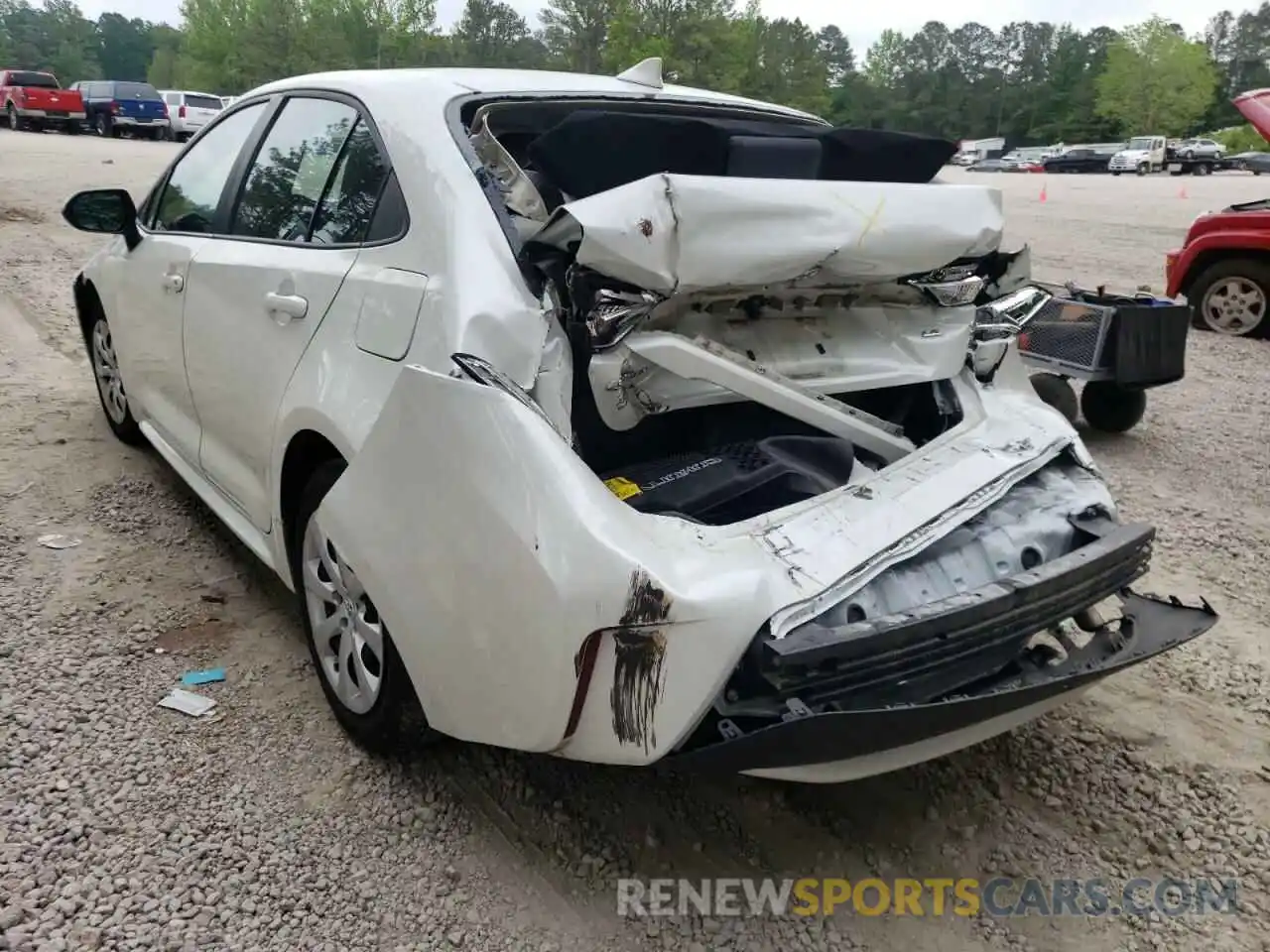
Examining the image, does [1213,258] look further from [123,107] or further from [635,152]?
[123,107]

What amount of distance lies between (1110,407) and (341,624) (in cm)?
473

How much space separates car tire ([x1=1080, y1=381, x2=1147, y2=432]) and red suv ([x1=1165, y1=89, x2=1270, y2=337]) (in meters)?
3.49

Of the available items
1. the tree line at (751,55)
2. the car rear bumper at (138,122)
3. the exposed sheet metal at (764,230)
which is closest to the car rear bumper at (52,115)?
the car rear bumper at (138,122)

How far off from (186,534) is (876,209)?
2930 millimetres

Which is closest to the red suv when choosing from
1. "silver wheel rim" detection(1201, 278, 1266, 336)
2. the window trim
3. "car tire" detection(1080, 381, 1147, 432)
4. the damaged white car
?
"silver wheel rim" detection(1201, 278, 1266, 336)

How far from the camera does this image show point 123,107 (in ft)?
107

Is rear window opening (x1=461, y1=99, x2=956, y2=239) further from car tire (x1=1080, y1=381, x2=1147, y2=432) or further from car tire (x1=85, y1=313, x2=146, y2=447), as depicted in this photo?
car tire (x1=1080, y1=381, x2=1147, y2=432)

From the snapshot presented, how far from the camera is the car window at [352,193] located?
2.67 meters

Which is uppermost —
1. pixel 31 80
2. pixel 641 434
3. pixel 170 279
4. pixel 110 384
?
pixel 31 80

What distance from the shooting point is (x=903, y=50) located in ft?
320

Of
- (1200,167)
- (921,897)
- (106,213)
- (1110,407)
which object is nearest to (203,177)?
(106,213)

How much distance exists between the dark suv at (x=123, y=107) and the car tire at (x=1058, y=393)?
34.7 metres

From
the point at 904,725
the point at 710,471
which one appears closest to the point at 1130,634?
the point at 904,725

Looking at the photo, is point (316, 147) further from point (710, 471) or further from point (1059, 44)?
point (1059, 44)
